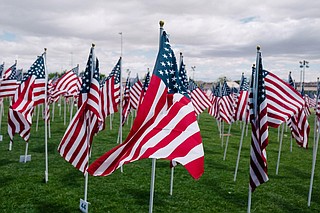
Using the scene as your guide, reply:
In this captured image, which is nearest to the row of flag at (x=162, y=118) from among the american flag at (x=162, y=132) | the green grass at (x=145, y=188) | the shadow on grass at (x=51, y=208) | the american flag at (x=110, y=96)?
the american flag at (x=162, y=132)

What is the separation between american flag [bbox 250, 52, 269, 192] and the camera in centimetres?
752

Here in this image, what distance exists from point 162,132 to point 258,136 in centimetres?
257

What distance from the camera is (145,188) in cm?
1159

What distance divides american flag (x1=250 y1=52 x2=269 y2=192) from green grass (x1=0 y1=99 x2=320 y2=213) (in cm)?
273

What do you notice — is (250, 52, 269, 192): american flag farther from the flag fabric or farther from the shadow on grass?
the shadow on grass

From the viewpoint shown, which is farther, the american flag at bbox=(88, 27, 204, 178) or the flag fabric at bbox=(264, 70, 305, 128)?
the flag fabric at bbox=(264, 70, 305, 128)

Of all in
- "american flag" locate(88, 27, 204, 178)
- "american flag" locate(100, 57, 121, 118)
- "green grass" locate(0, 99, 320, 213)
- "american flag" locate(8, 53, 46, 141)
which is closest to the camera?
"american flag" locate(88, 27, 204, 178)

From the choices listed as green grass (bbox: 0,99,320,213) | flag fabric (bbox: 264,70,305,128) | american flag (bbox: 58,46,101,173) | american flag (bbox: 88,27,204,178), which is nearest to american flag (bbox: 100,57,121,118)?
green grass (bbox: 0,99,320,213)

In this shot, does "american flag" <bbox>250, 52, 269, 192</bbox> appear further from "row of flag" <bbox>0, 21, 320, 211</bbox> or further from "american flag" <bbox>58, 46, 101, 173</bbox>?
"american flag" <bbox>58, 46, 101, 173</bbox>

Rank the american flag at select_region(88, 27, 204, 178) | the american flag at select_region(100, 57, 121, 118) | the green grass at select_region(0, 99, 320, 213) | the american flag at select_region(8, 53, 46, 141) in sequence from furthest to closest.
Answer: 1. the american flag at select_region(100, 57, 121, 118)
2. the american flag at select_region(8, 53, 46, 141)
3. the green grass at select_region(0, 99, 320, 213)
4. the american flag at select_region(88, 27, 204, 178)

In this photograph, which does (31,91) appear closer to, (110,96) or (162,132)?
(110,96)

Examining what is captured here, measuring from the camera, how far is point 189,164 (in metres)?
5.80

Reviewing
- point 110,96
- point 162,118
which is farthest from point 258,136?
point 110,96

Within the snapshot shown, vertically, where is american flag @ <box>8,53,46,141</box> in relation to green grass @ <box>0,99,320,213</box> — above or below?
above
